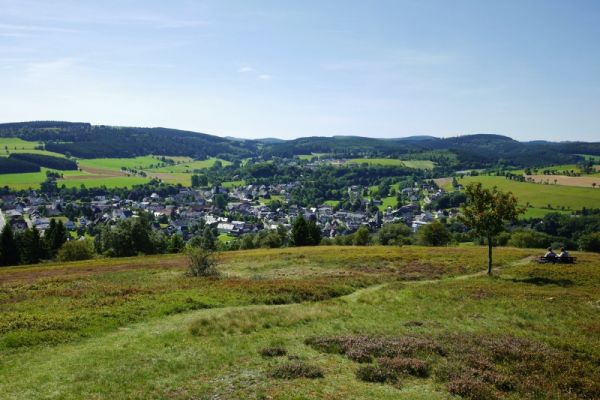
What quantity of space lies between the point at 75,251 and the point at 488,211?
270ft

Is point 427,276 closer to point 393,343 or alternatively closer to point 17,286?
point 393,343

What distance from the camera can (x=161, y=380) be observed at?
16203 millimetres

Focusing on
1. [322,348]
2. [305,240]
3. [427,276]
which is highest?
[322,348]

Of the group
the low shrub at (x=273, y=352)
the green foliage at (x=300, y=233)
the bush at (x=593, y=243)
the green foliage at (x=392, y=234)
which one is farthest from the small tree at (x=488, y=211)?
the green foliage at (x=392, y=234)

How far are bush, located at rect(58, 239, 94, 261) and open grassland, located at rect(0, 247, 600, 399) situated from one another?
53.2m

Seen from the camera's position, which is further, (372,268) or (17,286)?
(372,268)

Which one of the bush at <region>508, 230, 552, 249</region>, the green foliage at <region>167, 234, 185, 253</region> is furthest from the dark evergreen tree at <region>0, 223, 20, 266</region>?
the bush at <region>508, 230, 552, 249</region>

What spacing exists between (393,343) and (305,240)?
78588 mm

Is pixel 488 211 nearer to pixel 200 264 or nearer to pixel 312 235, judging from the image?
pixel 200 264

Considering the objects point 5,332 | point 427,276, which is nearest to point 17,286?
point 5,332

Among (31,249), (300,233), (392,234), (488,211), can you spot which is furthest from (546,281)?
(31,249)

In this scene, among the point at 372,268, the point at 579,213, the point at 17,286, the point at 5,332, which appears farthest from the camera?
the point at 579,213

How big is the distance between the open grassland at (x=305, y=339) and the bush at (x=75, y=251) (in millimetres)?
53227

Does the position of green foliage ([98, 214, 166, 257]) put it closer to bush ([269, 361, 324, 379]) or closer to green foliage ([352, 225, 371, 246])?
green foliage ([352, 225, 371, 246])
